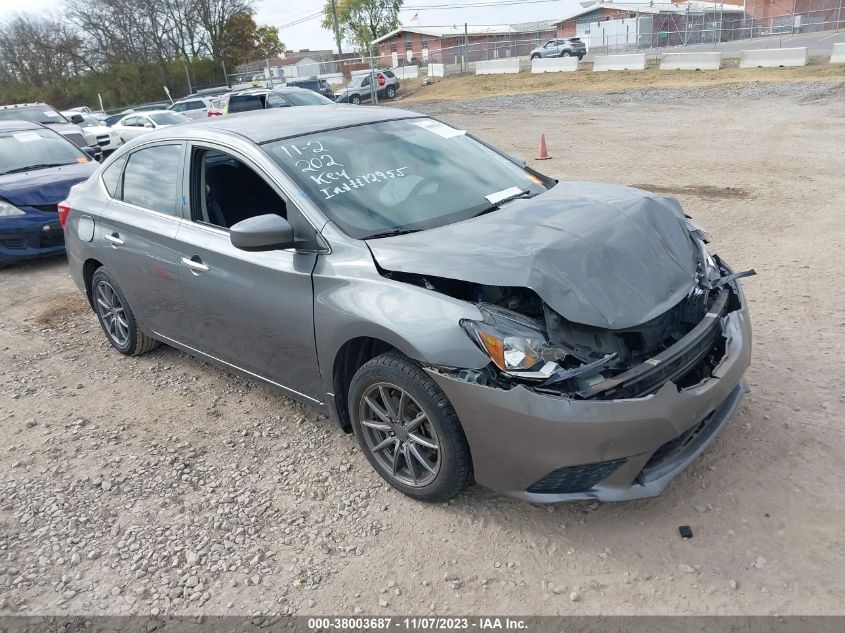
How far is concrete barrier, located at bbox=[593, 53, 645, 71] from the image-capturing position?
95.1 feet

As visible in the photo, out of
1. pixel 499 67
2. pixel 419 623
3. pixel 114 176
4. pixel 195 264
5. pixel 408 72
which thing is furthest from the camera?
pixel 408 72

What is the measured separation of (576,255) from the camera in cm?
302

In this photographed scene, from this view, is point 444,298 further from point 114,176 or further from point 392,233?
point 114,176

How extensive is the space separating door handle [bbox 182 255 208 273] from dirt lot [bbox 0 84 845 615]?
0.97m

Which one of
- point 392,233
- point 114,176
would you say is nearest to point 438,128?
point 392,233

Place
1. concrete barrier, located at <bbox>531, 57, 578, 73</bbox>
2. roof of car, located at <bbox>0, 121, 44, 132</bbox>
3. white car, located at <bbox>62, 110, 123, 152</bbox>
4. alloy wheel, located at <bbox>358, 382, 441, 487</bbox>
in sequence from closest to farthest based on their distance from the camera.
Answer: alloy wheel, located at <bbox>358, 382, 441, 487</bbox> → roof of car, located at <bbox>0, 121, 44, 132</bbox> → white car, located at <bbox>62, 110, 123, 152</bbox> → concrete barrier, located at <bbox>531, 57, 578, 73</bbox>

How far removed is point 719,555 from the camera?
8.99 feet

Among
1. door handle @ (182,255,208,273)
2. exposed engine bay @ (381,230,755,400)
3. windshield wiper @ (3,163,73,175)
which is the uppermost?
windshield wiper @ (3,163,73,175)

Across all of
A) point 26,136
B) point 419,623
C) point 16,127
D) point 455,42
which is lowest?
point 419,623

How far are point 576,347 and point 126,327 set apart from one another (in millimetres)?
3715

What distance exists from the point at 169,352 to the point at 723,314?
4.07 meters

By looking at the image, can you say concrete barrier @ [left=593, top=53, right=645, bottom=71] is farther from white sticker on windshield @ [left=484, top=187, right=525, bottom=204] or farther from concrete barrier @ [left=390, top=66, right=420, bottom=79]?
white sticker on windshield @ [left=484, top=187, right=525, bottom=204]

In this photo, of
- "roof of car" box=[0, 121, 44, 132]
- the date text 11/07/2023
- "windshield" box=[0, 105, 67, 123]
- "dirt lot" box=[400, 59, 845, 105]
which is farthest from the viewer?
"dirt lot" box=[400, 59, 845, 105]

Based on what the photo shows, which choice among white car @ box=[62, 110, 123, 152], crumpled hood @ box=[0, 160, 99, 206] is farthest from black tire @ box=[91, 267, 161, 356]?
white car @ box=[62, 110, 123, 152]
